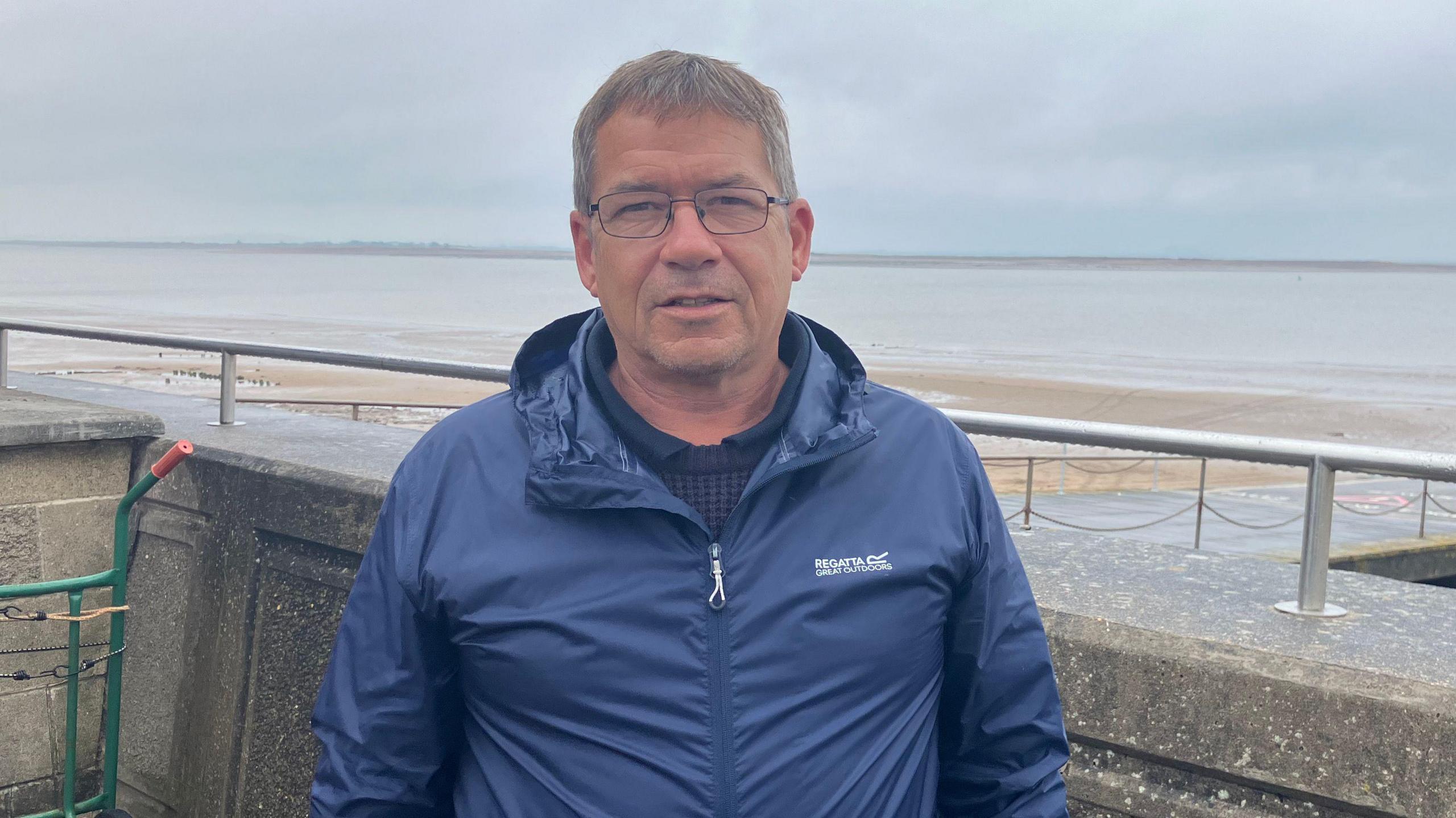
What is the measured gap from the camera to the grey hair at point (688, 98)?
192cm

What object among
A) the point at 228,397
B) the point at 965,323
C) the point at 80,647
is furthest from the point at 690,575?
the point at 965,323

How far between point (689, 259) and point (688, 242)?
0.08 ft

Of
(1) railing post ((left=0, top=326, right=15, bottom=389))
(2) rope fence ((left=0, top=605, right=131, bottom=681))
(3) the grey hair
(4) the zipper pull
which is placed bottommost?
(2) rope fence ((left=0, top=605, right=131, bottom=681))

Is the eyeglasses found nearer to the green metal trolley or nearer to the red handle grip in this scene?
the red handle grip

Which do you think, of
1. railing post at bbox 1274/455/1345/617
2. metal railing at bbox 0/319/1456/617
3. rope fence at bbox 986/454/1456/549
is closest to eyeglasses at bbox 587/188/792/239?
metal railing at bbox 0/319/1456/617

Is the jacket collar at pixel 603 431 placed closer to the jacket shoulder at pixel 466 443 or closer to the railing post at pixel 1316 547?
the jacket shoulder at pixel 466 443

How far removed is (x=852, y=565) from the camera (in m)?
1.85

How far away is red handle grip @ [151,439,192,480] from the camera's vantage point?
2.98 m

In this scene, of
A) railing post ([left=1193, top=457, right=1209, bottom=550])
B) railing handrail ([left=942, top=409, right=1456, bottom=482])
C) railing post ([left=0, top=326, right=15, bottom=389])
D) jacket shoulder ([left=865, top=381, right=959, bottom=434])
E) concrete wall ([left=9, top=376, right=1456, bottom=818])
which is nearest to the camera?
jacket shoulder ([left=865, top=381, right=959, bottom=434])

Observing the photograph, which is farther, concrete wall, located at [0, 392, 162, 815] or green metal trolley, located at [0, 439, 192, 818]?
concrete wall, located at [0, 392, 162, 815]

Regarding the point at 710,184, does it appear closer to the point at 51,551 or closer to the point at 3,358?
the point at 51,551

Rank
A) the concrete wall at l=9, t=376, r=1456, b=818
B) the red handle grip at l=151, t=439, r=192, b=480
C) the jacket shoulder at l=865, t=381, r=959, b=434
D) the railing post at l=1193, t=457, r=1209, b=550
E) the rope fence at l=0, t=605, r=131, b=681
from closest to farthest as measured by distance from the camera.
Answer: the jacket shoulder at l=865, t=381, r=959, b=434
the concrete wall at l=9, t=376, r=1456, b=818
the red handle grip at l=151, t=439, r=192, b=480
the rope fence at l=0, t=605, r=131, b=681
the railing post at l=1193, t=457, r=1209, b=550

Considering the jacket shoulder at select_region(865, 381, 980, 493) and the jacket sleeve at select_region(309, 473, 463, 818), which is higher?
the jacket shoulder at select_region(865, 381, 980, 493)

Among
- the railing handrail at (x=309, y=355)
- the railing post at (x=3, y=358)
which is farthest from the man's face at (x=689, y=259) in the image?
the railing post at (x=3, y=358)
